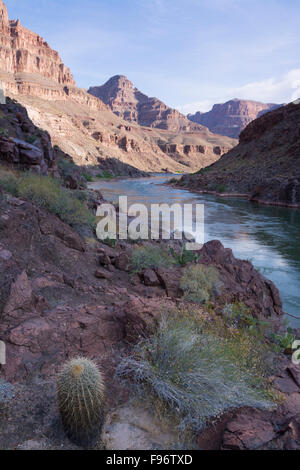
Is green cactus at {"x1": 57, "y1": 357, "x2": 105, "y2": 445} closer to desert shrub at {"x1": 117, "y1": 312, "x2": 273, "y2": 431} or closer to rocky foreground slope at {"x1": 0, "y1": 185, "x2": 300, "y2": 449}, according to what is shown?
rocky foreground slope at {"x1": 0, "y1": 185, "x2": 300, "y2": 449}

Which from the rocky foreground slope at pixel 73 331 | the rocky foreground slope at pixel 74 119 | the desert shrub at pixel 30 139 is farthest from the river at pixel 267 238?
the rocky foreground slope at pixel 74 119

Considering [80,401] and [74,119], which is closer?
[80,401]

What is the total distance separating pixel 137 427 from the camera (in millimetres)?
2453

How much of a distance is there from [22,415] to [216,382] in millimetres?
1649

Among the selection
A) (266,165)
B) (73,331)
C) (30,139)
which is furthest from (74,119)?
(73,331)

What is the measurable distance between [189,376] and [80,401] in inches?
40.4

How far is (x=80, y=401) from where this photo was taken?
2.21 metres

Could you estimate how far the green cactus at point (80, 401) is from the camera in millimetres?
2217

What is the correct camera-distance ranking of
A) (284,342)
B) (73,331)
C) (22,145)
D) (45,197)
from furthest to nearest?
(22,145), (45,197), (284,342), (73,331)

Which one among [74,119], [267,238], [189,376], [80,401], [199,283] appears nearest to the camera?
[80,401]

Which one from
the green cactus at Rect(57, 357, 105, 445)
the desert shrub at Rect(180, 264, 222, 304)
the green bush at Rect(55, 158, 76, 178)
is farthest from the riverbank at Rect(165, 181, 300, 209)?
the green cactus at Rect(57, 357, 105, 445)

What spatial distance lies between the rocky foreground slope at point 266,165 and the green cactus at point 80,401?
28.4 m

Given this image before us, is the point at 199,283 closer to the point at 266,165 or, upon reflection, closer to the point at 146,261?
the point at 146,261
